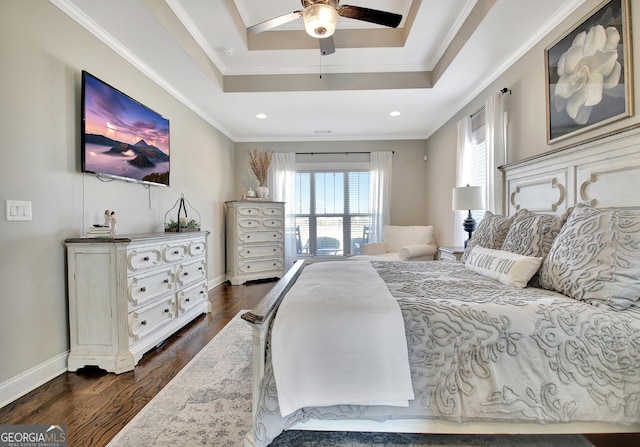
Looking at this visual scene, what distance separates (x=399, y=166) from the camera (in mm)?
5344

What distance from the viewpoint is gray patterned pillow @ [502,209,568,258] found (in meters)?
1.67

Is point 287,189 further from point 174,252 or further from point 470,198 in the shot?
point 470,198

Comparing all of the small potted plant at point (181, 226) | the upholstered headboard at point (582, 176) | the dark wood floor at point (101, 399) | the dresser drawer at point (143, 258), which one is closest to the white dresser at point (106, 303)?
the dresser drawer at point (143, 258)

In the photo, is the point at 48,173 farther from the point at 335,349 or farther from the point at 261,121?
the point at 261,121

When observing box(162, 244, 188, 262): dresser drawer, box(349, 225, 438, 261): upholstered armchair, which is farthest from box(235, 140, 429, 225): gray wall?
box(162, 244, 188, 262): dresser drawer

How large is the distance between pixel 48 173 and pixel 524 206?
11.8 feet

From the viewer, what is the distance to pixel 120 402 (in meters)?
1.67

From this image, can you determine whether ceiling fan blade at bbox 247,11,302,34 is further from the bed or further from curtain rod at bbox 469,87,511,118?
curtain rod at bbox 469,87,511,118

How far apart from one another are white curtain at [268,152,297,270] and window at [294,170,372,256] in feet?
0.49

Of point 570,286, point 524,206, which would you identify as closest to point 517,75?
point 524,206

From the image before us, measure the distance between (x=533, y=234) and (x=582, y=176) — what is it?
593mm

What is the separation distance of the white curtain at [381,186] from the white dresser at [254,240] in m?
1.75

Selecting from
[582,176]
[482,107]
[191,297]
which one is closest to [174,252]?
[191,297]

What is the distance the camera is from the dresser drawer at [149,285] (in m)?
2.06
